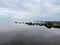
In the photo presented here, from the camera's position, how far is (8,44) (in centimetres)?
3045

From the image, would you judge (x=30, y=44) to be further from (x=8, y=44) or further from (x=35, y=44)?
(x=8, y=44)

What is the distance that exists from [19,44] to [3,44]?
4.55m

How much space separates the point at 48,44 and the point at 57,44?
2.60 metres

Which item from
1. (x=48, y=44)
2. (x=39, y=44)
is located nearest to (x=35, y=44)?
(x=39, y=44)

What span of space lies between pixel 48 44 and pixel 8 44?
1139 centimetres

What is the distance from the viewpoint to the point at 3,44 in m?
30.4

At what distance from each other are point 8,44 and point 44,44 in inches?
404

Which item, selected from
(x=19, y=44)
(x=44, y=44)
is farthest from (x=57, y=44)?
(x=19, y=44)

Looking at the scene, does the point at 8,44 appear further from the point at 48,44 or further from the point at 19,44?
the point at 48,44

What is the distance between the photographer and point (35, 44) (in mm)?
30438

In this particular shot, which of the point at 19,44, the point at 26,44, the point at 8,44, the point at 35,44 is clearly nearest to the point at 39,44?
the point at 35,44

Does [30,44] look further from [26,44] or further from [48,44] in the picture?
[48,44]

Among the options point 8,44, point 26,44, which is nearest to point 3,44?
point 8,44

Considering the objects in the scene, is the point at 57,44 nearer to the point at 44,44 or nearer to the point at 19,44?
the point at 44,44
